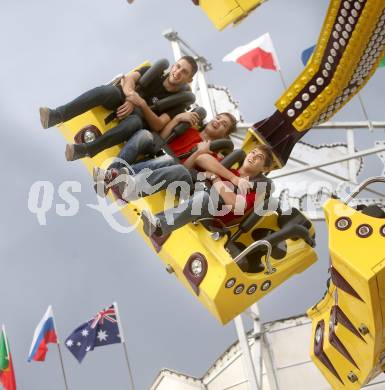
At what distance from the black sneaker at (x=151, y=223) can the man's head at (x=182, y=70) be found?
1.28 meters

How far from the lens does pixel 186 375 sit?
11.7 m

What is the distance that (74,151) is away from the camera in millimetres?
5363

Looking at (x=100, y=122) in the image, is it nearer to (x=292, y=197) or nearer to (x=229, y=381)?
(x=292, y=197)

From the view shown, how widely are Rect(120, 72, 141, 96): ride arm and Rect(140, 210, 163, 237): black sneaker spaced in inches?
43.7

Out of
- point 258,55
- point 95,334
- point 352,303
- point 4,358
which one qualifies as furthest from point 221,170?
point 4,358

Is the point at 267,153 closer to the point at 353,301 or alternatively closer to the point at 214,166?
the point at 214,166

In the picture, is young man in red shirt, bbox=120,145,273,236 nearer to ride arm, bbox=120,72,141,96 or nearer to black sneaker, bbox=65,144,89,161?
black sneaker, bbox=65,144,89,161

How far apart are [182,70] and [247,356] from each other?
161 inches

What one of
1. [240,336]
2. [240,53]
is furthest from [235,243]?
[240,53]

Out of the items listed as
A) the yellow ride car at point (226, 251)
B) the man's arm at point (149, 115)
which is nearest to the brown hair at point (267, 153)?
the yellow ride car at point (226, 251)

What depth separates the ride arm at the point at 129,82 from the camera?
18.9ft

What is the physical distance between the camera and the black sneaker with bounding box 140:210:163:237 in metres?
4.95

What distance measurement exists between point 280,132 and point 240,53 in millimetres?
5226

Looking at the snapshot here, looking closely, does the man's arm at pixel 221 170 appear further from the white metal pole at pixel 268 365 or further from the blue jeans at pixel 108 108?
the white metal pole at pixel 268 365
